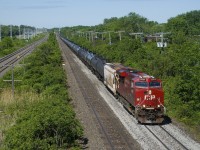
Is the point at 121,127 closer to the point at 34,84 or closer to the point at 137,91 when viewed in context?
the point at 137,91

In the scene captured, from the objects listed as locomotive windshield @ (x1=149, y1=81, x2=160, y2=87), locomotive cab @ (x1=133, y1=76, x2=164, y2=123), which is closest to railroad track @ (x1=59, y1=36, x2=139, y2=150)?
locomotive cab @ (x1=133, y1=76, x2=164, y2=123)

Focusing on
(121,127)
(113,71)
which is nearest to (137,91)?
(121,127)

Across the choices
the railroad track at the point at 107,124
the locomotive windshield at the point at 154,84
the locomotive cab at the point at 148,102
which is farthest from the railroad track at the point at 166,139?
the locomotive windshield at the point at 154,84

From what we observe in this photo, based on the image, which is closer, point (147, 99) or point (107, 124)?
point (147, 99)

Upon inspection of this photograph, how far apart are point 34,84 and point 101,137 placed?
20016mm

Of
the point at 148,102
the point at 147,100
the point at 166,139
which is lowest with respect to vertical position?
the point at 166,139

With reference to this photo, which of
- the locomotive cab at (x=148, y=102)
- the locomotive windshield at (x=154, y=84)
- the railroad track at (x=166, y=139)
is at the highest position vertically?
the locomotive windshield at (x=154, y=84)

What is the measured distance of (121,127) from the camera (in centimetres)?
2636

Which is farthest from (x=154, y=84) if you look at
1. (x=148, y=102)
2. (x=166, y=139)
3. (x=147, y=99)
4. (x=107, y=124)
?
(x=166, y=139)

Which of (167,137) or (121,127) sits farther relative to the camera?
(121,127)

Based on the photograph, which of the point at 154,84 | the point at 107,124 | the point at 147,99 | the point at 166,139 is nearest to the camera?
the point at 166,139

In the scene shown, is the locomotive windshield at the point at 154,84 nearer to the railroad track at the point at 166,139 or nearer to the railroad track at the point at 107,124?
the railroad track at the point at 166,139

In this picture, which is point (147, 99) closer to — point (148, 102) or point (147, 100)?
point (147, 100)

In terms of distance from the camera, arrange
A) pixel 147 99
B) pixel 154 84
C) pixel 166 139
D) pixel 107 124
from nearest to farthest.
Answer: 1. pixel 166 139
2. pixel 147 99
3. pixel 107 124
4. pixel 154 84
